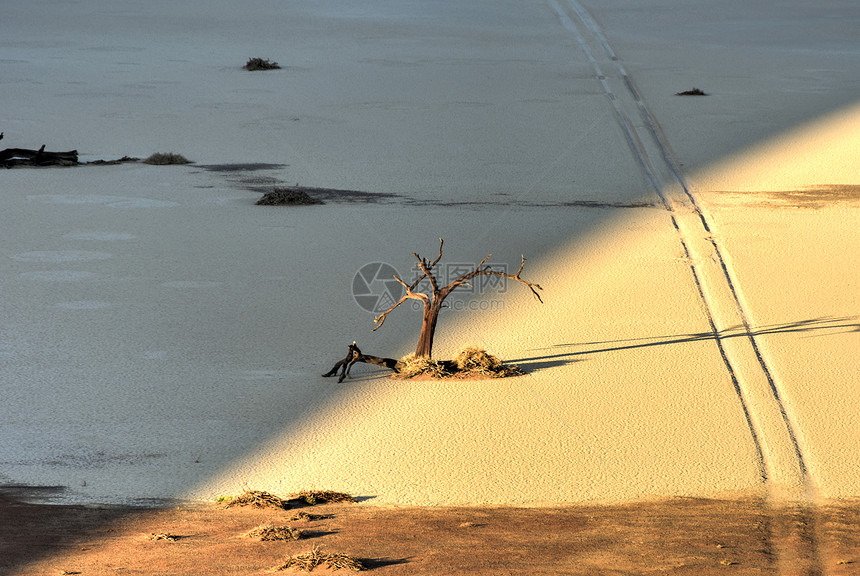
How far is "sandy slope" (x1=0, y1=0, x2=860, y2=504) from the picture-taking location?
646cm

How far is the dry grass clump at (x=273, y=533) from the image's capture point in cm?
517

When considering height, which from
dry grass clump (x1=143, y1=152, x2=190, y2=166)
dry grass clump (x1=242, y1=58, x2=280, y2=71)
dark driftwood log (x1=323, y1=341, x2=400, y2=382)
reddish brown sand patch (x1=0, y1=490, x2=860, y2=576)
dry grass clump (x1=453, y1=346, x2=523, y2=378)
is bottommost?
reddish brown sand patch (x1=0, y1=490, x2=860, y2=576)

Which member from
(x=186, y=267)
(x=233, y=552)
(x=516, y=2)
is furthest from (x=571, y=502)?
(x=516, y=2)

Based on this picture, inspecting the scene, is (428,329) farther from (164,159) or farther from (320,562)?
(164,159)

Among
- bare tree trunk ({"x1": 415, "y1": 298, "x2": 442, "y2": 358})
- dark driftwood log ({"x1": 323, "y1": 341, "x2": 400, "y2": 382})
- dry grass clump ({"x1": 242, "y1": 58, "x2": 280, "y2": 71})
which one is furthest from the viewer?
dry grass clump ({"x1": 242, "y1": 58, "x2": 280, "y2": 71})

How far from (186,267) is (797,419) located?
19.1 ft

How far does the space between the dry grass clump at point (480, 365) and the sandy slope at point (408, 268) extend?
217 mm

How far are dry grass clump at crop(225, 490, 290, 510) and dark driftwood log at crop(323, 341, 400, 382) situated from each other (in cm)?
186

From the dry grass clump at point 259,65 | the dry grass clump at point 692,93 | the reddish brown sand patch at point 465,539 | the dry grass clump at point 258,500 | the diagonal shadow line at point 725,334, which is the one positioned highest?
the dry grass clump at point 259,65

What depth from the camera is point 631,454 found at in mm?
6516

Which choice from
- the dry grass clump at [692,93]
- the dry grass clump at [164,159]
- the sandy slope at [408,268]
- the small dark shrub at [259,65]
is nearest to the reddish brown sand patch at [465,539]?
the sandy slope at [408,268]

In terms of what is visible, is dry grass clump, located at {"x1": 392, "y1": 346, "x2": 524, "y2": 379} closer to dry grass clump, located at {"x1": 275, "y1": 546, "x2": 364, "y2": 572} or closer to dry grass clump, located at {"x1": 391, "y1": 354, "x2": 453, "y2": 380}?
dry grass clump, located at {"x1": 391, "y1": 354, "x2": 453, "y2": 380}

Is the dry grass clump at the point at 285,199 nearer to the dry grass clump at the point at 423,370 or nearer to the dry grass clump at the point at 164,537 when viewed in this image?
the dry grass clump at the point at 423,370

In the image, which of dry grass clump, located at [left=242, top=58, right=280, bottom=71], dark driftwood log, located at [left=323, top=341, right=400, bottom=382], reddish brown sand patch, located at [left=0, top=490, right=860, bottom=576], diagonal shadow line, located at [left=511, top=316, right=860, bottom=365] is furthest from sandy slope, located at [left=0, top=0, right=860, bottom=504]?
dry grass clump, located at [left=242, top=58, right=280, bottom=71]
